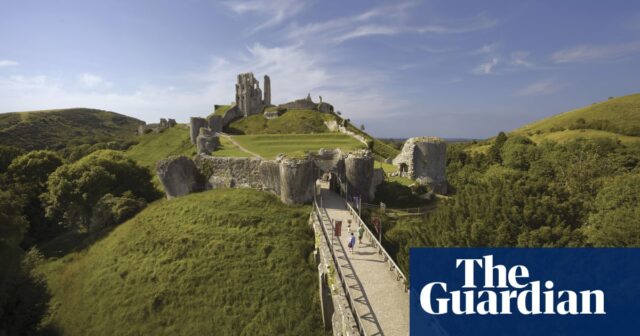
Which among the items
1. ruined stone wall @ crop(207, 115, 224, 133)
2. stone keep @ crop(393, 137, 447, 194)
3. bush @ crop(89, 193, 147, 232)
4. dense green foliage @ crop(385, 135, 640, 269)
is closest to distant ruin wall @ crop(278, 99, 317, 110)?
ruined stone wall @ crop(207, 115, 224, 133)

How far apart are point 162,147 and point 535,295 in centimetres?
8750

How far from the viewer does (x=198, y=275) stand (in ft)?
72.2

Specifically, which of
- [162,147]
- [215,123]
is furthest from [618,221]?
[162,147]

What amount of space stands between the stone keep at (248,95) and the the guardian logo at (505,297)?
91.9 meters

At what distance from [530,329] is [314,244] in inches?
569

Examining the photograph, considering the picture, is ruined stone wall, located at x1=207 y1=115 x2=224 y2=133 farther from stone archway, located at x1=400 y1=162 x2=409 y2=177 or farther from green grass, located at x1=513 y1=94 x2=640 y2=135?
green grass, located at x1=513 y1=94 x2=640 y2=135

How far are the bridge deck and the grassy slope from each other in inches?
163

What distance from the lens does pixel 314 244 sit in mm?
23938

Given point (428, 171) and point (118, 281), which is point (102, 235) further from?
point (428, 171)

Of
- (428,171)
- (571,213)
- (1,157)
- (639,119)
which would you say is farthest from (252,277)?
(639,119)

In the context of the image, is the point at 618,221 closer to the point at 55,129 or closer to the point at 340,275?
the point at 340,275

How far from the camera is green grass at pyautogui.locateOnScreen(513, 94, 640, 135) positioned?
247 ft

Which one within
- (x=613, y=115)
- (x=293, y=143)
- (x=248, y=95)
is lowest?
(x=293, y=143)

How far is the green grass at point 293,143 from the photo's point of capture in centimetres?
4772
